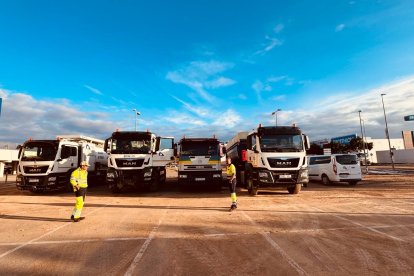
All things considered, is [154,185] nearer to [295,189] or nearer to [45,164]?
[45,164]

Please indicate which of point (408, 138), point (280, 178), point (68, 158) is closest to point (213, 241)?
point (280, 178)

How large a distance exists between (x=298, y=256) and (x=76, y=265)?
3776 mm

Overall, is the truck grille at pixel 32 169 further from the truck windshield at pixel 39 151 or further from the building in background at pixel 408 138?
the building in background at pixel 408 138

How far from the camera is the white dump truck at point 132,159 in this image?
44.5 feet

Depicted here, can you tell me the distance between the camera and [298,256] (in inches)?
189

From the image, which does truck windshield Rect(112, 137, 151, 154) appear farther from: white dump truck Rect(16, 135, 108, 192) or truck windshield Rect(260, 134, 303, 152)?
truck windshield Rect(260, 134, 303, 152)

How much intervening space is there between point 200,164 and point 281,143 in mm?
4211

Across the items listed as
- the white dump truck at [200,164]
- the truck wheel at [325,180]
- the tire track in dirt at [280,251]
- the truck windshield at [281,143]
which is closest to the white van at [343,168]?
the truck wheel at [325,180]

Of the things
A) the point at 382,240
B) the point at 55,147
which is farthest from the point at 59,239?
the point at 55,147

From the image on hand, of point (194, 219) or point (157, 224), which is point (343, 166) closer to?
point (194, 219)

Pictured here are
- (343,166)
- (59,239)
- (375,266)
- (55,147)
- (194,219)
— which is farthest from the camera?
(343,166)

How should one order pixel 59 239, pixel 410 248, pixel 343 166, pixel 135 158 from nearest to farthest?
pixel 410 248
pixel 59 239
pixel 135 158
pixel 343 166

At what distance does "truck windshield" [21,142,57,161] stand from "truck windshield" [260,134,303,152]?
10.9 metres

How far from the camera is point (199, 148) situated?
14.4m
